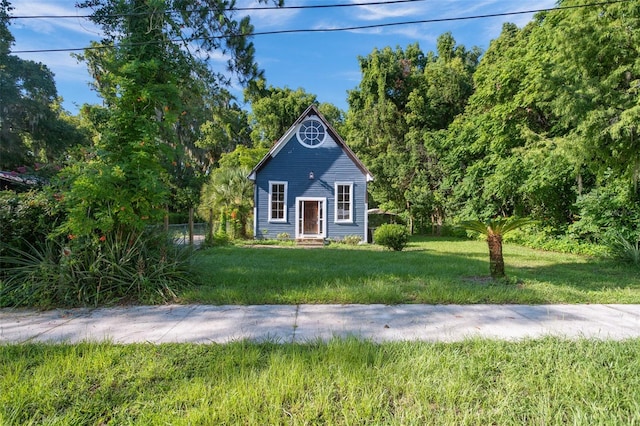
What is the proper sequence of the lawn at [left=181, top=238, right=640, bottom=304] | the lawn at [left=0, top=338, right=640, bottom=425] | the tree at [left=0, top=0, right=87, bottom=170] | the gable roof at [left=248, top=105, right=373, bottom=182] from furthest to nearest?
the tree at [left=0, top=0, right=87, bottom=170], the gable roof at [left=248, top=105, right=373, bottom=182], the lawn at [left=181, top=238, right=640, bottom=304], the lawn at [left=0, top=338, right=640, bottom=425]

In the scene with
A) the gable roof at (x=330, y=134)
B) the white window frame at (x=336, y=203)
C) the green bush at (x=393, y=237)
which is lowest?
the green bush at (x=393, y=237)

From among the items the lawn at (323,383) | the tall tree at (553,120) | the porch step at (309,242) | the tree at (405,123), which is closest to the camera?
the lawn at (323,383)

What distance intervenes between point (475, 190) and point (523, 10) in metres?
12.5

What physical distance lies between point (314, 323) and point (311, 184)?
1297cm

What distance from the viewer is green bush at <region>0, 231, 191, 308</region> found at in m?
4.71

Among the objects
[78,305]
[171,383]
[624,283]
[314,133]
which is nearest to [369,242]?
[314,133]

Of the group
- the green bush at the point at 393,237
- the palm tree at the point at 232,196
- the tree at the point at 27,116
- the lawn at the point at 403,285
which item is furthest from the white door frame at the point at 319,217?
the tree at the point at 27,116

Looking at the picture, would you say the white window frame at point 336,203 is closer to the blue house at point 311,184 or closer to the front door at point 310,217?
the blue house at point 311,184

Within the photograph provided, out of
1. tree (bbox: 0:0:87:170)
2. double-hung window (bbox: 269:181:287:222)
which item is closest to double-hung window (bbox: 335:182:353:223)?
double-hung window (bbox: 269:181:287:222)

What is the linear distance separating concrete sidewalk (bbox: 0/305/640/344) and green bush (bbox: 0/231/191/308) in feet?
0.97

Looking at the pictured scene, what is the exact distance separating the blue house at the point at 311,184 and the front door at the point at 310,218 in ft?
0.16

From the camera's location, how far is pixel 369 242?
657 inches

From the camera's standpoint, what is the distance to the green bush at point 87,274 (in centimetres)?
471

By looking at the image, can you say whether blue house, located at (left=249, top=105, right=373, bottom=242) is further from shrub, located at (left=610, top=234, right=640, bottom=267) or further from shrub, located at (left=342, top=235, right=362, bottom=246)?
shrub, located at (left=610, top=234, right=640, bottom=267)
